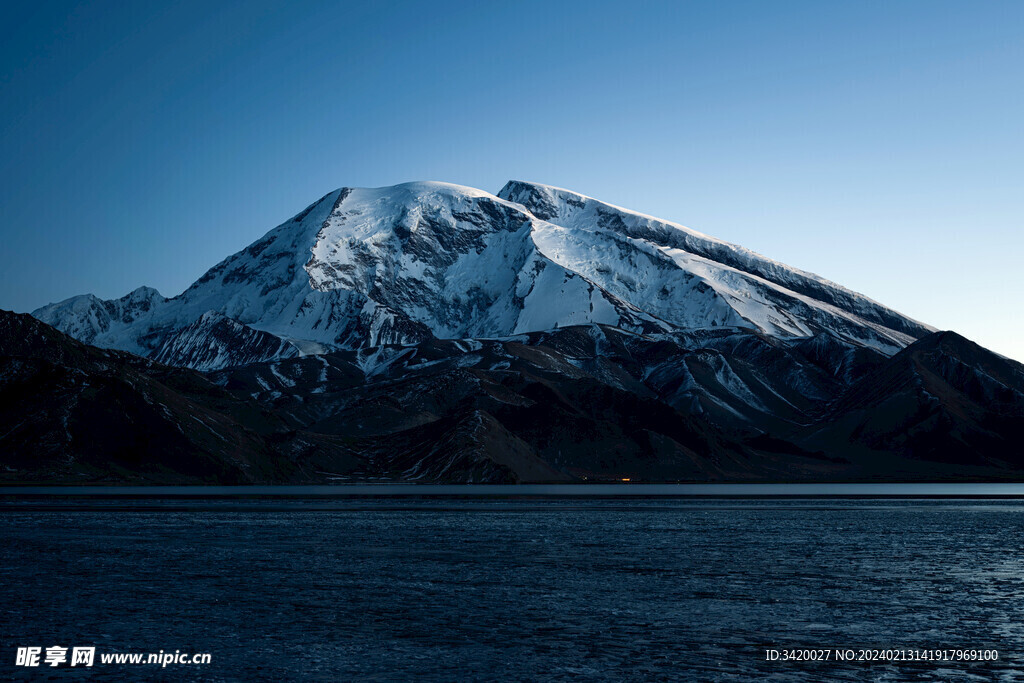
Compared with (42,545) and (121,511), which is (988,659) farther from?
(121,511)

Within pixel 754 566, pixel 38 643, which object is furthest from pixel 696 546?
pixel 38 643

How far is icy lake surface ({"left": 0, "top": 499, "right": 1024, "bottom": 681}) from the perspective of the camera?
4566 cm

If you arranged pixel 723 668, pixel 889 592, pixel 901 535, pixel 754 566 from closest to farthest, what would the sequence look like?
pixel 723 668, pixel 889 592, pixel 754 566, pixel 901 535

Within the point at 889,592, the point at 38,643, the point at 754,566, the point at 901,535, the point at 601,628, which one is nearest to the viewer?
the point at 38,643

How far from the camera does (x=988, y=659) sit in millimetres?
45469

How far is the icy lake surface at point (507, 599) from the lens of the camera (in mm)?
45656

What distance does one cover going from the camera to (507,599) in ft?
219

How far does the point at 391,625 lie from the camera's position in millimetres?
56125

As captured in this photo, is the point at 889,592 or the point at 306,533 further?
the point at 306,533

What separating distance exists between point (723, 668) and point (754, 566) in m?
42.6

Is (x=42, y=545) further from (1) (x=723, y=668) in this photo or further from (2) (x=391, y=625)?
(1) (x=723, y=668)

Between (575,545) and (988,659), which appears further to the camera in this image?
(575,545)

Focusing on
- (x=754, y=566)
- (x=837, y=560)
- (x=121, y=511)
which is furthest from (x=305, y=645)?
(x=121, y=511)

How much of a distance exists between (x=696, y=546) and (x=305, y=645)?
61357 mm
